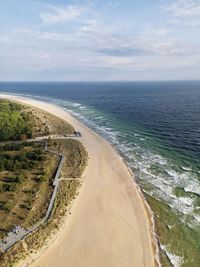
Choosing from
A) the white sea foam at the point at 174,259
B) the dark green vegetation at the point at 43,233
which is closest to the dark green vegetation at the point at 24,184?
the dark green vegetation at the point at 43,233

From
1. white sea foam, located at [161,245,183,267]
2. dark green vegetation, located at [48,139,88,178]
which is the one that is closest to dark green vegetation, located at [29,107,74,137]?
dark green vegetation, located at [48,139,88,178]

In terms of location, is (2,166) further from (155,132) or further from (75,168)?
(155,132)

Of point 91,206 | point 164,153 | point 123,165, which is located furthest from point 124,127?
point 91,206

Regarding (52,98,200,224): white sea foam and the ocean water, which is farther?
(52,98,200,224): white sea foam

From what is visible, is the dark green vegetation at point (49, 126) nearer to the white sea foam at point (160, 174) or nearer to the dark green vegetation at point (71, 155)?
the dark green vegetation at point (71, 155)

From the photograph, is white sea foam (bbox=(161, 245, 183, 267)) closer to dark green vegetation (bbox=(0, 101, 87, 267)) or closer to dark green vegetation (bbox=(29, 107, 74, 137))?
dark green vegetation (bbox=(0, 101, 87, 267))

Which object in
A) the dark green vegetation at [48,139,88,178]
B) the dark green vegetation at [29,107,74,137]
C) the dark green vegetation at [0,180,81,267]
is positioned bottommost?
the dark green vegetation at [0,180,81,267]

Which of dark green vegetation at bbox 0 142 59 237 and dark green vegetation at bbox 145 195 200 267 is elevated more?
dark green vegetation at bbox 0 142 59 237

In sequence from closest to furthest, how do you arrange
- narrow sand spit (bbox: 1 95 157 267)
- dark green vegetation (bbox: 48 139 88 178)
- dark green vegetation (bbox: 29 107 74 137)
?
narrow sand spit (bbox: 1 95 157 267) → dark green vegetation (bbox: 48 139 88 178) → dark green vegetation (bbox: 29 107 74 137)
